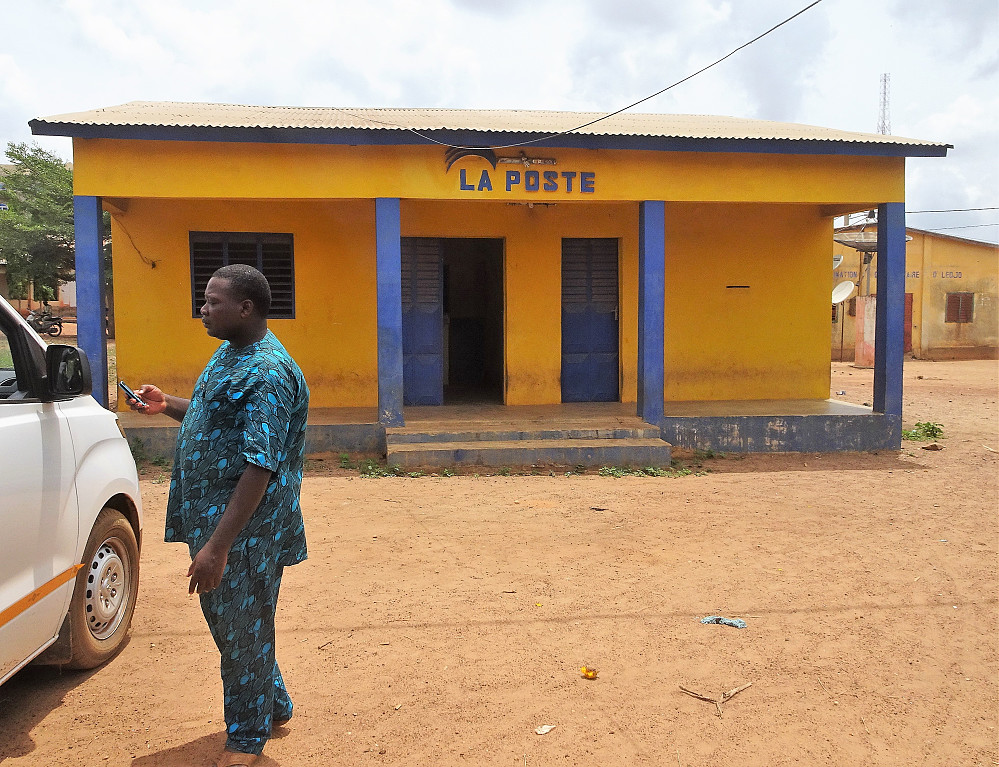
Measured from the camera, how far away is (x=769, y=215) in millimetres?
10617

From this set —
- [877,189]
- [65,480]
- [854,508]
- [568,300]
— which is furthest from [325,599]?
[877,189]

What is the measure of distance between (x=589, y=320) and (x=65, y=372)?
26.3ft

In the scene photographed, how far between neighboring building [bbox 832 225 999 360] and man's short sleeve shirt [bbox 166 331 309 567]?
2261cm

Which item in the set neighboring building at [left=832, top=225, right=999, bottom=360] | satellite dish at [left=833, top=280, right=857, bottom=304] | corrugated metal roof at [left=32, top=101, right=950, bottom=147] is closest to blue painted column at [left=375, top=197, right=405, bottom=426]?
corrugated metal roof at [left=32, top=101, right=950, bottom=147]

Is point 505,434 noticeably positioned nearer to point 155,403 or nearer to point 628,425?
point 628,425

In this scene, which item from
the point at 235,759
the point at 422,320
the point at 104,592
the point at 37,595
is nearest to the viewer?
the point at 235,759

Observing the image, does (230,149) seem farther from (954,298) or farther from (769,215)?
(954,298)

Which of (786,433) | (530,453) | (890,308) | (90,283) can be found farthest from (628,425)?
(90,283)

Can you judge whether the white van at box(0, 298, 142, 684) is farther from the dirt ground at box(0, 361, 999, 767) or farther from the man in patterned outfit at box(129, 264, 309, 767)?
the man in patterned outfit at box(129, 264, 309, 767)

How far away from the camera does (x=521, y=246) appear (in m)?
10.1

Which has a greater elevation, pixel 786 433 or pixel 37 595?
pixel 37 595

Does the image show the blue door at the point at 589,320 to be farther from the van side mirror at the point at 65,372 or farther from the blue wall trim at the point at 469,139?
the van side mirror at the point at 65,372

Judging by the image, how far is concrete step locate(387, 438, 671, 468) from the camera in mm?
7898

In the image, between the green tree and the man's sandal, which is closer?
the man's sandal
